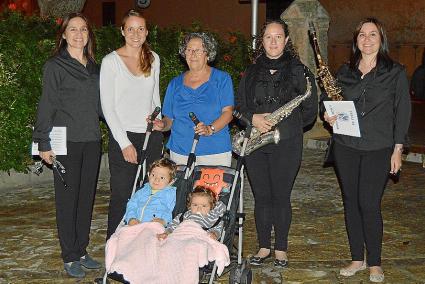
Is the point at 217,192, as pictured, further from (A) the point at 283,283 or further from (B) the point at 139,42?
(B) the point at 139,42

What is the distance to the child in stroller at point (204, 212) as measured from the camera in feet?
17.0

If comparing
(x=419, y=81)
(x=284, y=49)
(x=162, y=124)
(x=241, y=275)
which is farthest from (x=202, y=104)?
(x=419, y=81)

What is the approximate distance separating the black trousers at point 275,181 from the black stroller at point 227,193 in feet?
1.03

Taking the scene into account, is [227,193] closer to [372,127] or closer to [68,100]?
[372,127]

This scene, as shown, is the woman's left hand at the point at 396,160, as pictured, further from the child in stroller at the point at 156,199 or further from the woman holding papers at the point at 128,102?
the woman holding papers at the point at 128,102

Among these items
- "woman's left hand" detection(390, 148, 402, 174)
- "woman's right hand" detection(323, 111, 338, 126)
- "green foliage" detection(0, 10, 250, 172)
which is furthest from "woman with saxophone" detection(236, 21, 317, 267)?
"green foliage" detection(0, 10, 250, 172)

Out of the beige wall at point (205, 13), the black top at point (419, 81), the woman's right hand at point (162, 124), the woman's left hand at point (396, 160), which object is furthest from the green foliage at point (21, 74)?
the beige wall at point (205, 13)

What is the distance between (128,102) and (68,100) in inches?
20.1

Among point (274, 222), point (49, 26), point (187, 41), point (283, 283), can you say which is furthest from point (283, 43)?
point (49, 26)

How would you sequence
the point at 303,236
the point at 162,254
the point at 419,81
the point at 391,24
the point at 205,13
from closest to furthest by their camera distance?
the point at 162,254, the point at 303,236, the point at 419,81, the point at 391,24, the point at 205,13

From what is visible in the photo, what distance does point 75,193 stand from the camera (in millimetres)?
5734

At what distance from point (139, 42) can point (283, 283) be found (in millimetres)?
2458

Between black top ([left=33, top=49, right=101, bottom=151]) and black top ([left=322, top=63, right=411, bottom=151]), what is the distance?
2.18 meters

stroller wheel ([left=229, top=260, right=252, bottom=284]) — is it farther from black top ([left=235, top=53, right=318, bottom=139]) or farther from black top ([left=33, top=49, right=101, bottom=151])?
black top ([left=33, top=49, right=101, bottom=151])
